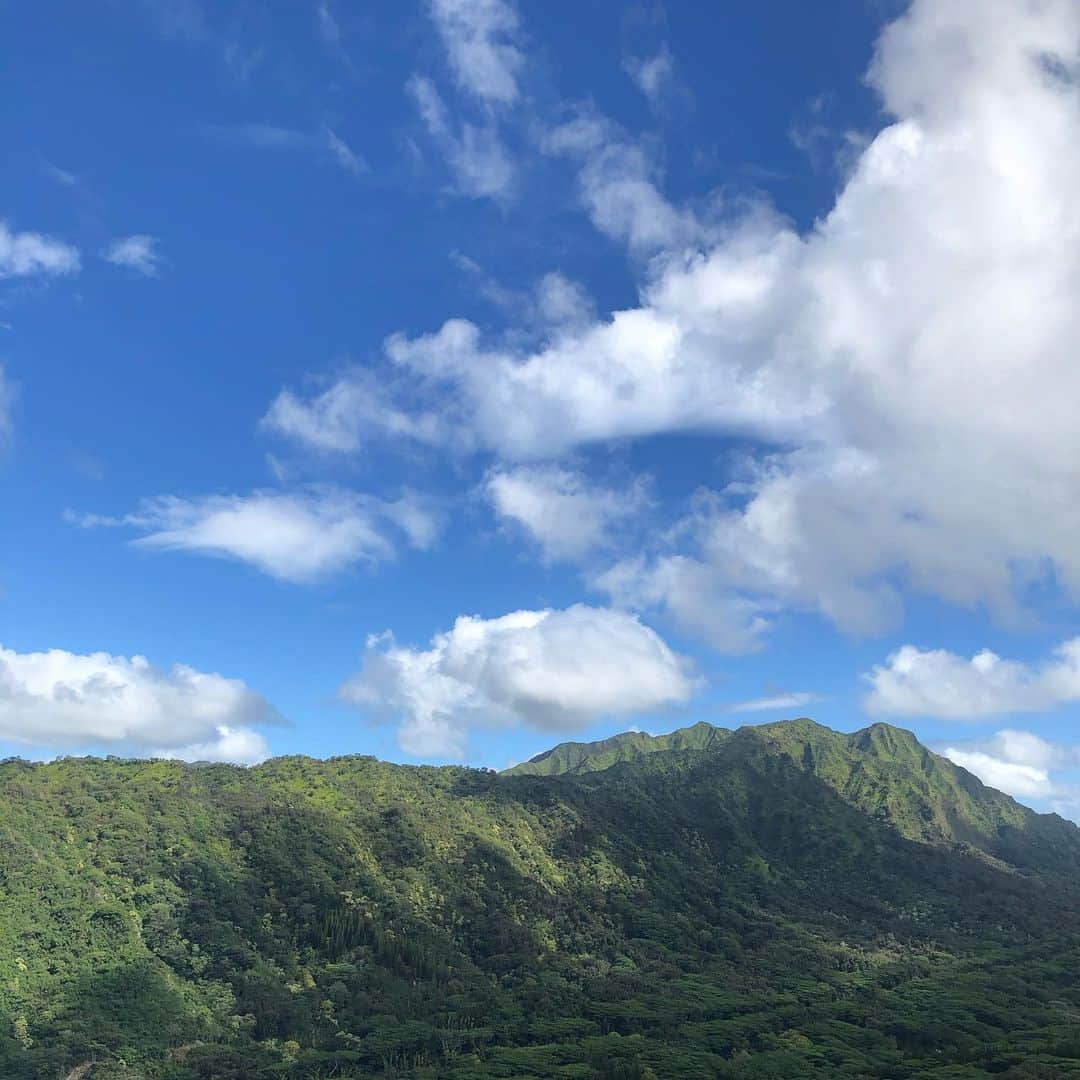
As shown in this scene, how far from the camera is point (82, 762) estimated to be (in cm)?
19600

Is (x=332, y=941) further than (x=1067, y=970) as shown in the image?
No

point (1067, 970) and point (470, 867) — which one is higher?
point (470, 867)

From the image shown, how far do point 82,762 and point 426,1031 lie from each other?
118239 millimetres

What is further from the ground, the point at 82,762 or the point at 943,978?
the point at 82,762

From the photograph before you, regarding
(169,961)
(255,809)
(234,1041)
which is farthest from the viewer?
(255,809)

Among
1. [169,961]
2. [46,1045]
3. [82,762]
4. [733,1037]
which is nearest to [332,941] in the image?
[169,961]

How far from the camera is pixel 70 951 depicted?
125750 mm

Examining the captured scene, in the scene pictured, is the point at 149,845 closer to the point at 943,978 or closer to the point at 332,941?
the point at 332,941

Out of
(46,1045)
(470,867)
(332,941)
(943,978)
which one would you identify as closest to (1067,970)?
(943,978)

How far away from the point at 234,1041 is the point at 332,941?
1256 inches

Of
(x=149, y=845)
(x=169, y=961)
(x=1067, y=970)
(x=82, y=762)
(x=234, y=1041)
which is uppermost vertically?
(x=82, y=762)

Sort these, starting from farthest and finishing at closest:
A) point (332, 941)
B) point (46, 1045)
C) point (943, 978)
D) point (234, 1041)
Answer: point (943, 978) → point (332, 941) → point (234, 1041) → point (46, 1045)

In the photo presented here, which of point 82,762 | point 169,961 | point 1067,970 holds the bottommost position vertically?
point 1067,970

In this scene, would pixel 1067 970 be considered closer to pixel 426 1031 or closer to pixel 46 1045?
pixel 426 1031
